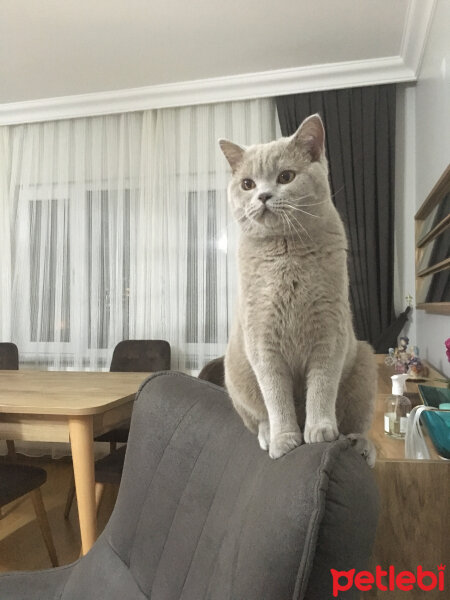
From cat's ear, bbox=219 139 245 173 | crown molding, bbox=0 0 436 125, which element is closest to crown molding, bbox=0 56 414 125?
crown molding, bbox=0 0 436 125

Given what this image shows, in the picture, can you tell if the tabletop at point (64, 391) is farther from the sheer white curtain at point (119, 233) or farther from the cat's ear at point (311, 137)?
the cat's ear at point (311, 137)

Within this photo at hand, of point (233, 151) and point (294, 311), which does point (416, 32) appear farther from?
point (294, 311)

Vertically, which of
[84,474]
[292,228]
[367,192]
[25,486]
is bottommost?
[25,486]

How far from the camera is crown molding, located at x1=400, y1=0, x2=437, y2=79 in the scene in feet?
7.47

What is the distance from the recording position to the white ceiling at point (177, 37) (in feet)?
7.75

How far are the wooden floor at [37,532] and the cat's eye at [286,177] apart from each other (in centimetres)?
200

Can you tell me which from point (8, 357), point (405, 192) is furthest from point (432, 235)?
point (8, 357)

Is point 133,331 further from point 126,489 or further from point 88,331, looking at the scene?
point 126,489

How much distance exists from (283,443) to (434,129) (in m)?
2.10

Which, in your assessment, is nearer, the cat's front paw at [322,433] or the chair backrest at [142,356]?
the cat's front paw at [322,433]

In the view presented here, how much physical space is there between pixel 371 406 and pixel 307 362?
0.54 feet

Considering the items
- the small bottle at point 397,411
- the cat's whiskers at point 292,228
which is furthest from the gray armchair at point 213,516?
the small bottle at point 397,411

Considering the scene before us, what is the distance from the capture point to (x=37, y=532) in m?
2.37

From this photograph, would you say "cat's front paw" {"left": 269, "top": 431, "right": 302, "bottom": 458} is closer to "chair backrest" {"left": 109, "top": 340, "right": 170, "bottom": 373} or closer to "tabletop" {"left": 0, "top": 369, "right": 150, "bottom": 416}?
"tabletop" {"left": 0, "top": 369, "right": 150, "bottom": 416}
